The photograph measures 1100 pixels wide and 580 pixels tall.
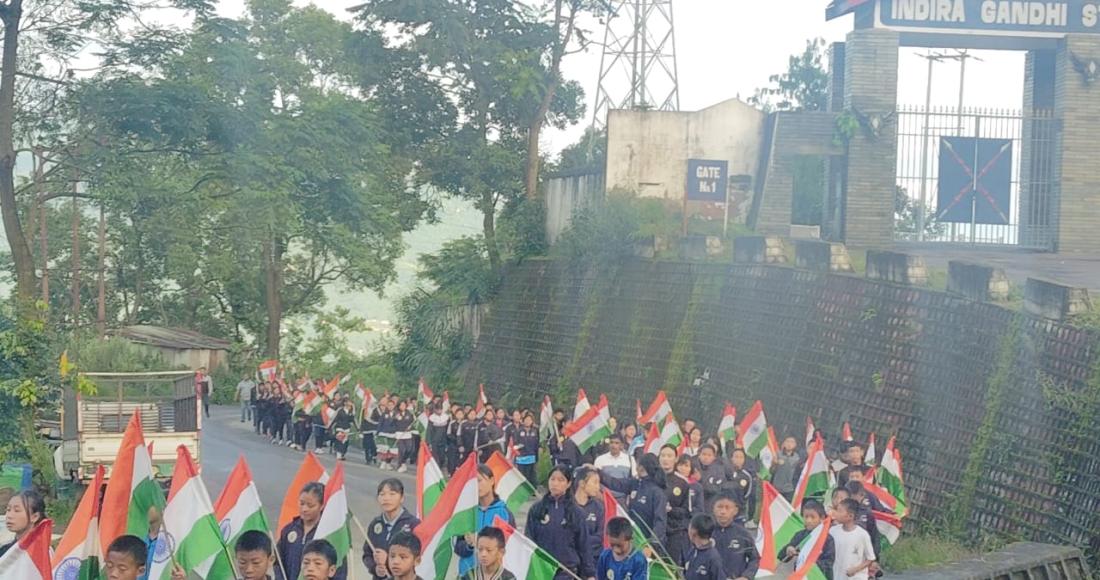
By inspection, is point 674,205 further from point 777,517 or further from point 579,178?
point 777,517

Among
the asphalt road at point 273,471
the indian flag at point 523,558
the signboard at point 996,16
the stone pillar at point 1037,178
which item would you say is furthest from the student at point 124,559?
the stone pillar at point 1037,178

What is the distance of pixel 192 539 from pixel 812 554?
430cm

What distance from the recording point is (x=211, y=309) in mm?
63688

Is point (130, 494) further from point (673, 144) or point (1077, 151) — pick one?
point (673, 144)

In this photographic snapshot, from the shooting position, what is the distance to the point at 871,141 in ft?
99.8

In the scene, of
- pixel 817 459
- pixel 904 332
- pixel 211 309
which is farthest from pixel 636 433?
pixel 211 309

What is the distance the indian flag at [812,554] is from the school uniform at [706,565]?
675 mm

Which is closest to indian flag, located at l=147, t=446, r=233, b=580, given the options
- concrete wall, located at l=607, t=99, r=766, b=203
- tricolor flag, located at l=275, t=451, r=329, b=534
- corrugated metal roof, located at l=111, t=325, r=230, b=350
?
tricolor flag, located at l=275, t=451, r=329, b=534

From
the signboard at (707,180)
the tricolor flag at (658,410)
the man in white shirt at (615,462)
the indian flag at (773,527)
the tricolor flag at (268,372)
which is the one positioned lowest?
the tricolor flag at (268,372)

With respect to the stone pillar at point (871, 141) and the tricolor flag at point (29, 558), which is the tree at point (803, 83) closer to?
the stone pillar at point (871, 141)

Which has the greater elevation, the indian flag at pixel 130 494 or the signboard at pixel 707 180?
the signboard at pixel 707 180

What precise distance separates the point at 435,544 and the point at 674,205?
2371cm

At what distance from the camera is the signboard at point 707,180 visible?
30.9m

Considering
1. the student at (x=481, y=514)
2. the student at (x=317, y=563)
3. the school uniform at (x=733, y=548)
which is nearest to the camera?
the student at (x=317, y=563)
